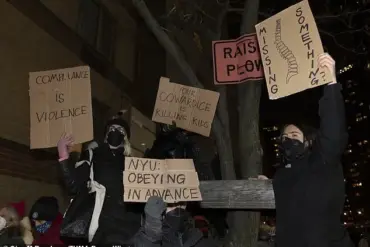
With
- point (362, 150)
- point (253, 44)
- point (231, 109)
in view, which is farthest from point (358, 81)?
point (253, 44)

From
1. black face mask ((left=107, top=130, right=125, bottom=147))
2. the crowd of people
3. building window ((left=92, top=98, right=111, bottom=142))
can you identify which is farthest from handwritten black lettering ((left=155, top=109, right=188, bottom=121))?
building window ((left=92, top=98, right=111, bottom=142))

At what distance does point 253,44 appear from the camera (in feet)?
14.9

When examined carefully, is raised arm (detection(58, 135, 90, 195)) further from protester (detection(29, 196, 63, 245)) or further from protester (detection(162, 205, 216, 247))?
protester (detection(162, 205, 216, 247))

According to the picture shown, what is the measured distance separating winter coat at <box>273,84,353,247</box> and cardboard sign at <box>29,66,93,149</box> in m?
2.00

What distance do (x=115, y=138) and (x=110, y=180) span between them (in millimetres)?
345

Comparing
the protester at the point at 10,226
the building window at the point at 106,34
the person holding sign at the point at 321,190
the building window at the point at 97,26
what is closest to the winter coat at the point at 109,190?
the protester at the point at 10,226

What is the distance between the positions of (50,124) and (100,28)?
18.0ft

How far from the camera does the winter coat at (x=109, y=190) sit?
3.63 meters

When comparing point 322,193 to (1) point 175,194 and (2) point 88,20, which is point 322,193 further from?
(2) point 88,20

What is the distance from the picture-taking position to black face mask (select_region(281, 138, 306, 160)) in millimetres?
3182

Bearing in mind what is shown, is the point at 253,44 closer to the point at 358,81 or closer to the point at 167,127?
the point at 167,127

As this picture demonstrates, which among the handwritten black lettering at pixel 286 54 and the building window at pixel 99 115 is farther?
the building window at pixel 99 115

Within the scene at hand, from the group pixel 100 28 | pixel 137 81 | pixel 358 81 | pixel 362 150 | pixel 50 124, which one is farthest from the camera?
pixel 362 150

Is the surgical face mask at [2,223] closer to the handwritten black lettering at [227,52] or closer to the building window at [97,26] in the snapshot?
the handwritten black lettering at [227,52]
